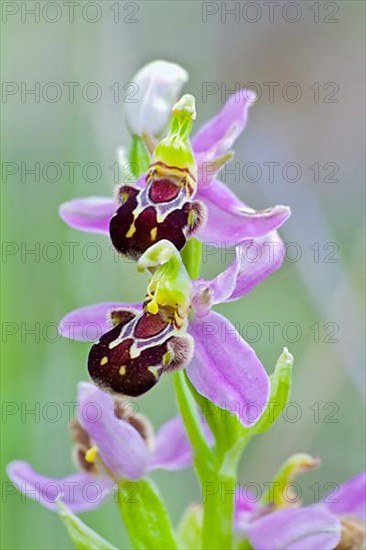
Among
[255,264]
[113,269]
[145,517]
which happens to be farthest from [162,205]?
[113,269]

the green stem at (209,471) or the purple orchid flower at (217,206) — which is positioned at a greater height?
the purple orchid flower at (217,206)

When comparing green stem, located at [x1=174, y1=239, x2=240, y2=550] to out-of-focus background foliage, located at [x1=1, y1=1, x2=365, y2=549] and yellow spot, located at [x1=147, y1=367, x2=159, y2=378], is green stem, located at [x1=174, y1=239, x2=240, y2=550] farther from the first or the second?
out-of-focus background foliage, located at [x1=1, y1=1, x2=365, y2=549]

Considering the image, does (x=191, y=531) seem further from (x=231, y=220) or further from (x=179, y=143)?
(x=179, y=143)

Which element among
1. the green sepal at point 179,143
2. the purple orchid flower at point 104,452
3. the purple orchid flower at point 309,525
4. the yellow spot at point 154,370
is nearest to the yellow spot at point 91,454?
the purple orchid flower at point 104,452

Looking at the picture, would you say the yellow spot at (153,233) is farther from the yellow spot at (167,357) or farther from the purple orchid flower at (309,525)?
the purple orchid flower at (309,525)

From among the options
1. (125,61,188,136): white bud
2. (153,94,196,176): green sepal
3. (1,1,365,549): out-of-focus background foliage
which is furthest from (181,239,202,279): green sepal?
(1,1,365,549): out-of-focus background foliage

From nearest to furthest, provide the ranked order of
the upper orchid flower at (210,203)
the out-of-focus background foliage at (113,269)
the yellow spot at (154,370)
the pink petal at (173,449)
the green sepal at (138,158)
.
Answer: the yellow spot at (154,370) → the upper orchid flower at (210,203) → the green sepal at (138,158) → the pink petal at (173,449) → the out-of-focus background foliage at (113,269)
